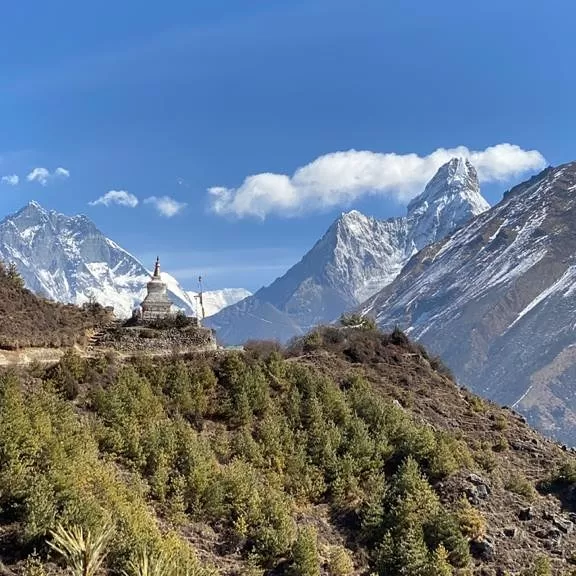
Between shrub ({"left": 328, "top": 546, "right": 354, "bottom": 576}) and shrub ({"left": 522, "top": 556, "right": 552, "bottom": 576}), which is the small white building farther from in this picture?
shrub ({"left": 522, "top": 556, "right": 552, "bottom": 576})

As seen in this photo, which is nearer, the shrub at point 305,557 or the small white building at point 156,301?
the shrub at point 305,557

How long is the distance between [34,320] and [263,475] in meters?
18.9

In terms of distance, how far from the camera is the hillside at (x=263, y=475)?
82.3 ft

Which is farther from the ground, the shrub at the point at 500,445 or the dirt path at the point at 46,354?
the dirt path at the point at 46,354

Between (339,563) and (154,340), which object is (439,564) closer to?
(339,563)

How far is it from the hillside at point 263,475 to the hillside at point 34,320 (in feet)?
12.6

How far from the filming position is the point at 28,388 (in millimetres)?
33625

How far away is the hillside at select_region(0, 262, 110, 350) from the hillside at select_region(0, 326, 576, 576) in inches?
152

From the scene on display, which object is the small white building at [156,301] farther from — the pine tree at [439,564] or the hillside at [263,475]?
the pine tree at [439,564]

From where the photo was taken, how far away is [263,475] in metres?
33.7

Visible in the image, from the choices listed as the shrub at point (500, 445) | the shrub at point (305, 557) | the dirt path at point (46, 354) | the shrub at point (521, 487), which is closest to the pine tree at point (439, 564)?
the shrub at point (305, 557)

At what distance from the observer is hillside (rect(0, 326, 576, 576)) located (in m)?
25.1

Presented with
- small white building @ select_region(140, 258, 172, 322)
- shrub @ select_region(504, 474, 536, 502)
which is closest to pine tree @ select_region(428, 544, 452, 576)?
shrub @ select_region(504, 474, 536, 502)

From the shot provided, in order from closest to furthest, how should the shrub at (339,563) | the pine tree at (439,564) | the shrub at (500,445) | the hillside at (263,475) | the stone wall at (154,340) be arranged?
1. the hillside at (263,475)
2. the pine tree at (439,564)
3. the shrub at (339,563)
4. the stone wall at (154,340)
5. the shrub at (500,445)
